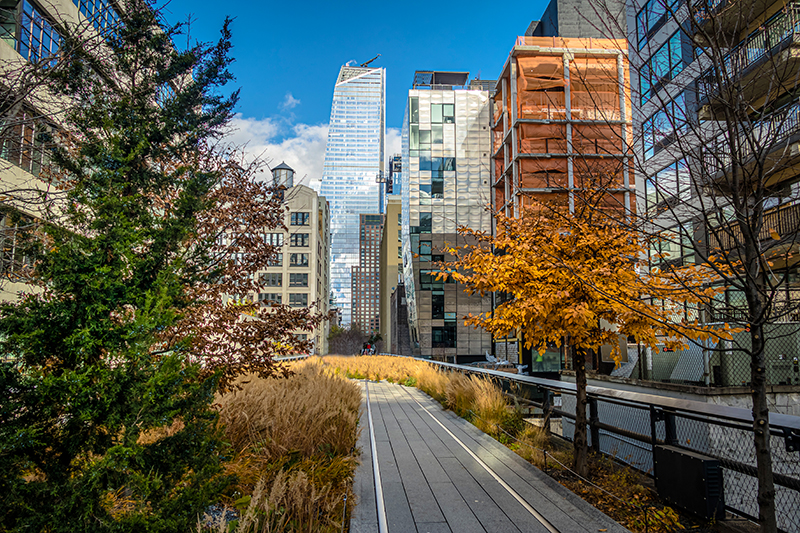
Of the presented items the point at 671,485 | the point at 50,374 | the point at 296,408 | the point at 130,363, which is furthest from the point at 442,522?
the point at 50,374

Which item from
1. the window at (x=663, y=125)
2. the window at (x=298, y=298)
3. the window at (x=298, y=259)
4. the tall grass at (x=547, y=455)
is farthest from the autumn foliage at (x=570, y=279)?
the window at (x=298, y=259)

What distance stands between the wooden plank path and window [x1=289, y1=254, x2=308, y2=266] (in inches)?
2846

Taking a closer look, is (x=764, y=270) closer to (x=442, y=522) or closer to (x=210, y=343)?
(x=442, y=522)

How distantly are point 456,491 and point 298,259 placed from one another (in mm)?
76200

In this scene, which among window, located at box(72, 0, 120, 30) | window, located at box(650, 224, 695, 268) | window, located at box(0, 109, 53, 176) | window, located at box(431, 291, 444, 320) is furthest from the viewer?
window, located at box(431, 291, 444, 320)

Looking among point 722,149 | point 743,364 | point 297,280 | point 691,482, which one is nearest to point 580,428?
point 691,482

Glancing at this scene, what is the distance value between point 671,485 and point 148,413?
483 cm

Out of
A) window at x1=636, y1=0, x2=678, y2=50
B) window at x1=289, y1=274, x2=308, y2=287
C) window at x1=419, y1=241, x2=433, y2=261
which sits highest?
window at x1=419, y1=241, x2=433, y2=261

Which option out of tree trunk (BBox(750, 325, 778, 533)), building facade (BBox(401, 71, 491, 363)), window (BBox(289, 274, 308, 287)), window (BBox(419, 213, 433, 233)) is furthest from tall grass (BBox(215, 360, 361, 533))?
window (BBox(289, 274, 308, 287))

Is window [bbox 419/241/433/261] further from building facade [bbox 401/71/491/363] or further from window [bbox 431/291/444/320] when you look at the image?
window [bbox 431/291/444/320]

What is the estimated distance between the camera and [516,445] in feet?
26.0

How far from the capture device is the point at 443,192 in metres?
54.3

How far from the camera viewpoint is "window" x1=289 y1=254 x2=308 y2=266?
8012 cm

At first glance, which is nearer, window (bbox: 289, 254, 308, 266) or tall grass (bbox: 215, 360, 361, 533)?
tall grass (bbox: 215, 360, 361, 533)
